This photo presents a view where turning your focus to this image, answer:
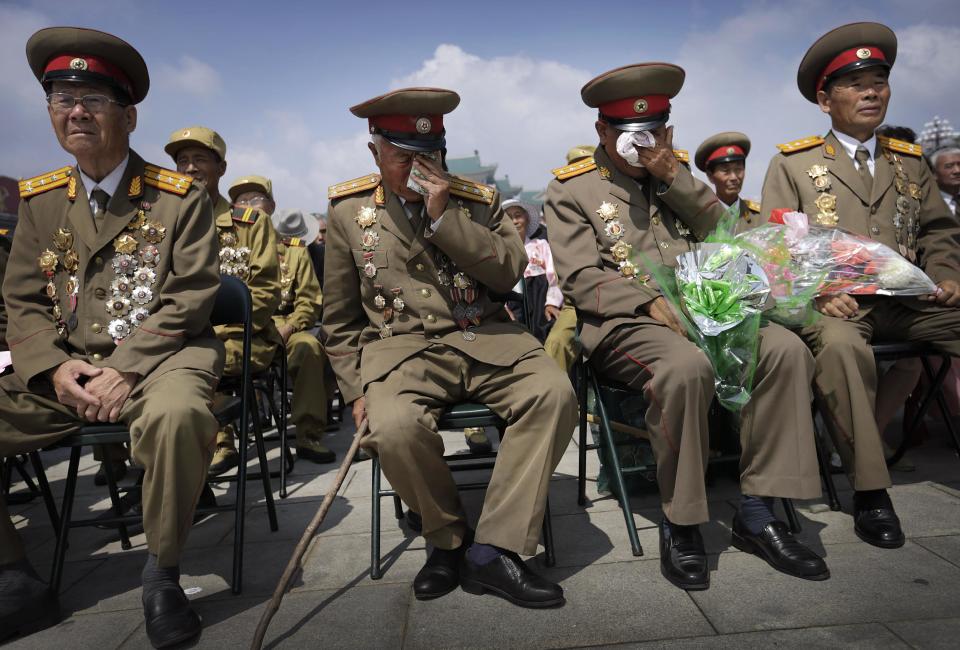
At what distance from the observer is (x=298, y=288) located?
5.41 metres

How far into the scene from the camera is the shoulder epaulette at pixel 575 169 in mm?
3211

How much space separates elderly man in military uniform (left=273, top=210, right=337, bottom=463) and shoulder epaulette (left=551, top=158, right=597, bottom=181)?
237cm

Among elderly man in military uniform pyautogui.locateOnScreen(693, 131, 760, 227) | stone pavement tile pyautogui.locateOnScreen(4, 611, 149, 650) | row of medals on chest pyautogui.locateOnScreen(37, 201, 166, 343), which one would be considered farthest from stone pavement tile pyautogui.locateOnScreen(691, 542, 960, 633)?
elderly man in military uniform pyautogui.locateOnScreen(693, 131, 760, 227)

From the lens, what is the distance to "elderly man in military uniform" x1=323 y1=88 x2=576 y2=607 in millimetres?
2359

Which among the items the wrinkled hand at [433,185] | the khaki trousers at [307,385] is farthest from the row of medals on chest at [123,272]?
the khaki trousers at [307,385]

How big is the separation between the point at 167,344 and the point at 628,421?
2.20m

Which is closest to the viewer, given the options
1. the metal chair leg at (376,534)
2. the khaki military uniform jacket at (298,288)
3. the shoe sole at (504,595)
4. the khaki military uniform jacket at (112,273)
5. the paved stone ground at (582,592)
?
the paved stone ground at (582,592)

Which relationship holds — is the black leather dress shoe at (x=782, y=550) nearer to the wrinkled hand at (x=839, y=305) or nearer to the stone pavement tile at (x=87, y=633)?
the wrinkled hand at (x=839, y=305)

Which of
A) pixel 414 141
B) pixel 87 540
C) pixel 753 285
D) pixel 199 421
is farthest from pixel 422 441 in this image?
pixel 87 540

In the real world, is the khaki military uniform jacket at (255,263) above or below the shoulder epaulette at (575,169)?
below

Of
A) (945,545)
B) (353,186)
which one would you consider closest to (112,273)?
(353,186)

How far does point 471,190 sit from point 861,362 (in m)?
1.88

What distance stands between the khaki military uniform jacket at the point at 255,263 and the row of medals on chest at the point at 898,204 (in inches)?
132

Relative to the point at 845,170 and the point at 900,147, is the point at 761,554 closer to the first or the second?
the point at 845,170
